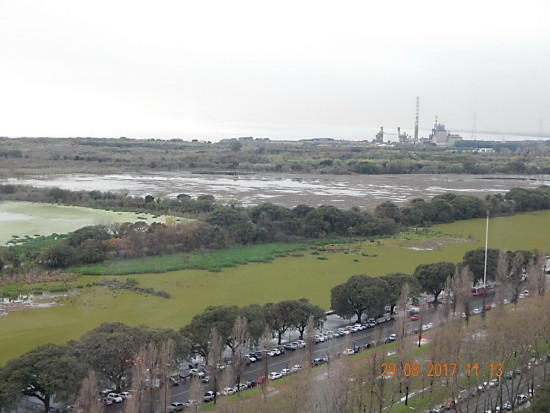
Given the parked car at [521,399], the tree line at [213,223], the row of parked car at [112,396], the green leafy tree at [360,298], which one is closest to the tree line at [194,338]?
the green leafy tree at [360,298]

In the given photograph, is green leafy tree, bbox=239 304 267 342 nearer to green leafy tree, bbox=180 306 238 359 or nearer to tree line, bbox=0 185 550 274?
green leafy tree, bbox=180 306 238 359

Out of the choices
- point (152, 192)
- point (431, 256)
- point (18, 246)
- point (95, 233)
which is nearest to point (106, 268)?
point (95, 233)

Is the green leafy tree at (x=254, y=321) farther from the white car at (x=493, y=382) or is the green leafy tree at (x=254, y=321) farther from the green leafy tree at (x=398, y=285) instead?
the white car at (x=493, y=382)

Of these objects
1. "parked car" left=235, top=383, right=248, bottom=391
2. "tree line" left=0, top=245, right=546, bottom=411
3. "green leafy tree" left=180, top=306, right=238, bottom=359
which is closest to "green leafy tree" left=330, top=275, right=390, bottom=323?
"tree line" left=0, top=245, right=546, bottom=411

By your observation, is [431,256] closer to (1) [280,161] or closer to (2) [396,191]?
(2) [396,191]

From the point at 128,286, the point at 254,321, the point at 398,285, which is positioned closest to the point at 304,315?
the point at 254,321

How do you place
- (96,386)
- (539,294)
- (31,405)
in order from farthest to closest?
(539,294) < (31,405) < (96,386)

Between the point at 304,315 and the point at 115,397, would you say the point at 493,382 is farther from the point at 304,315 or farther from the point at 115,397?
the point at 115,397
